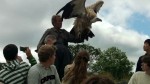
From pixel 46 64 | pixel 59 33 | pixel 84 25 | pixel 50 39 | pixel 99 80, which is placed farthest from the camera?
pixel 84 25

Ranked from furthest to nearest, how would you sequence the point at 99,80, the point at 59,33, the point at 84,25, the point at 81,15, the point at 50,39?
the point at 81,15
the point at 84,25
the point at 59,33
the point at 50,39
the point at 99,80

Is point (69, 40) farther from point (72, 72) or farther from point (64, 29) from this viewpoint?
point (72, 72)

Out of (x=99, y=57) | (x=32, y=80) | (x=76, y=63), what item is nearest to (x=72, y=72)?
(x=76, y=63)

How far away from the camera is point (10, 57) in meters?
7.61

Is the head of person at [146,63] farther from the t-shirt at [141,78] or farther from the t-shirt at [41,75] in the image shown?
the t-shirt at [41,75]

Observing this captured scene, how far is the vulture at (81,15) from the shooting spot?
10.8 m

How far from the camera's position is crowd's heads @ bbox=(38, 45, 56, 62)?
7691 mm

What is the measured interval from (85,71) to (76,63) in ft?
0.65

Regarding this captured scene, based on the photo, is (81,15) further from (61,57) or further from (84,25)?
(61,57)

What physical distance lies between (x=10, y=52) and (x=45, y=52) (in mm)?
511

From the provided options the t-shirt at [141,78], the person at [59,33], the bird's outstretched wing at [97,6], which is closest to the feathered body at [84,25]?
the person at [59,33]

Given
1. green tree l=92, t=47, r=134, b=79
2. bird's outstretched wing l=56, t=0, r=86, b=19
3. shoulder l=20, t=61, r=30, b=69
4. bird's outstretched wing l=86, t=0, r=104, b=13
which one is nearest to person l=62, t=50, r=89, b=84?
shoulder l=20, t=61, r=30, b=69

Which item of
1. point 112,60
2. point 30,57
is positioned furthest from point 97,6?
point 112,60

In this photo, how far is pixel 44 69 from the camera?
7902 millimetres
